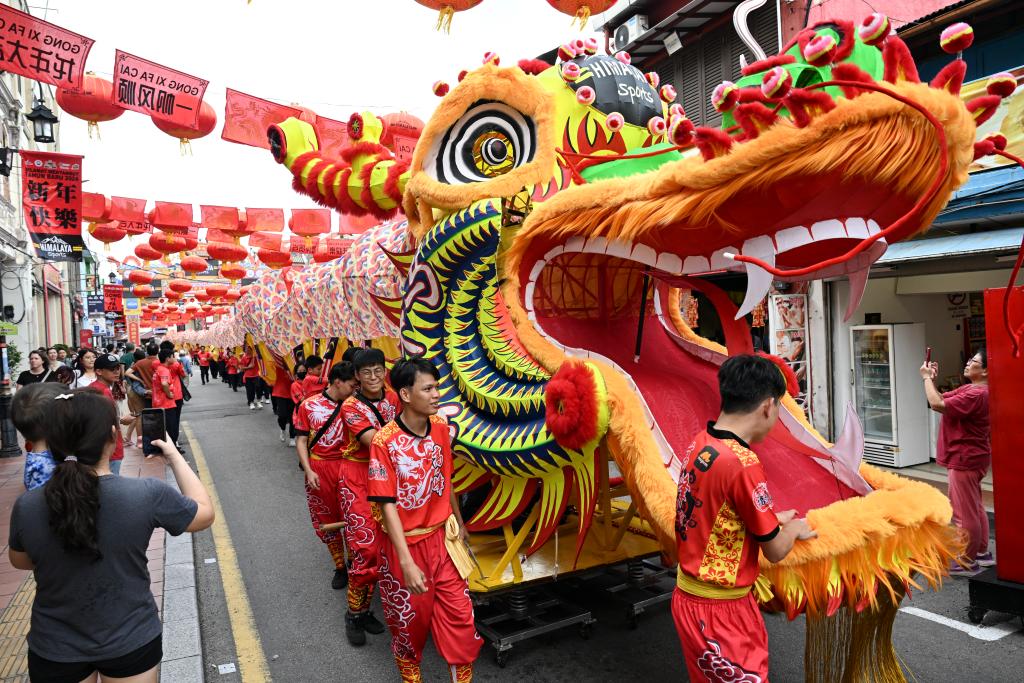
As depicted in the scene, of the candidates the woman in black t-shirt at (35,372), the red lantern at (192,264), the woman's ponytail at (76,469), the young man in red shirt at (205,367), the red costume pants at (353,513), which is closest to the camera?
the woman's ponytail at (76,469)

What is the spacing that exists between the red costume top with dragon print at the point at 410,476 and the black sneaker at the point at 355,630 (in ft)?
4.28

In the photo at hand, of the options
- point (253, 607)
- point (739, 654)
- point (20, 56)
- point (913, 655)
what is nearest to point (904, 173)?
point (739, 654)

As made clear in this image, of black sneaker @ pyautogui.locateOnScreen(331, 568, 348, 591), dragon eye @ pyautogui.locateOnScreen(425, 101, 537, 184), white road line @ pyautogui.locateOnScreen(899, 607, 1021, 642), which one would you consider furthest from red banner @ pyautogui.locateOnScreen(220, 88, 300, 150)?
white road line @ pyautogui.locateOnScreen(899, 607, 1021, 642)

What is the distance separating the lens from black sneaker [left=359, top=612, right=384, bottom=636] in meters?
3.94

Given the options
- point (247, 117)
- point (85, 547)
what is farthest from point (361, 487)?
point (247, 117)

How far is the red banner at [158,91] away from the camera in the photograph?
6906 millimetres

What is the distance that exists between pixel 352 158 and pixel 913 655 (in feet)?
13.8

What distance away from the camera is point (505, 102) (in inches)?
142

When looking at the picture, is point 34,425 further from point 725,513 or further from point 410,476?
point 725,513

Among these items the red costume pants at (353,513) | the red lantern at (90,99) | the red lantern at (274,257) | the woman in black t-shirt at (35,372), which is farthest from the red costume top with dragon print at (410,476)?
the red lantern at (274,257)

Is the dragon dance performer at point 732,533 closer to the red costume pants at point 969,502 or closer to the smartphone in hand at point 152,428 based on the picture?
the smartphone in hand at point 152,428

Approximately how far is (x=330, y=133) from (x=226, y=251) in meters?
6.04

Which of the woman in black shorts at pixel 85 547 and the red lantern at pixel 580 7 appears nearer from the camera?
the woman in black shorts at pixel 85 547

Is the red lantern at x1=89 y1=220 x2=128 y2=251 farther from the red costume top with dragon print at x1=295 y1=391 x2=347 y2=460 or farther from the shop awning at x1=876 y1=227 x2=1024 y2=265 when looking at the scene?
the shop awning at x1=876 y1=227 x2=1024 y2=265
